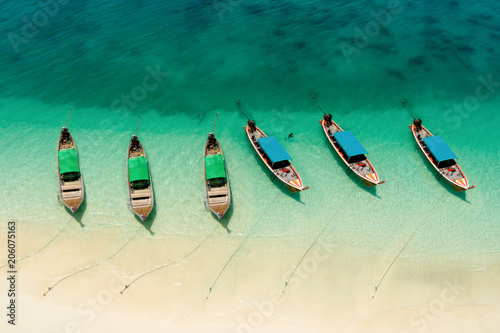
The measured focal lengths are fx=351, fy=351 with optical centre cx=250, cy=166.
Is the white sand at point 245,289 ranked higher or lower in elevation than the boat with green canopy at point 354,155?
lower

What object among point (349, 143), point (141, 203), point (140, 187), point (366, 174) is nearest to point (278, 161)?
point (349, 143)

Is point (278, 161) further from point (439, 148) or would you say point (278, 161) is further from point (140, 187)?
point (439, 148)

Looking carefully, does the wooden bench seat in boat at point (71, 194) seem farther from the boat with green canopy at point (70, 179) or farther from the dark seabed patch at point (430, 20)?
the dark seabed patch at point (430, 20)

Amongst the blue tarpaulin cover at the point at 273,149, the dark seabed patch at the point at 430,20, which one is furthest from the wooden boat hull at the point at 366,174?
the dark seabed patch at the point at 430,20

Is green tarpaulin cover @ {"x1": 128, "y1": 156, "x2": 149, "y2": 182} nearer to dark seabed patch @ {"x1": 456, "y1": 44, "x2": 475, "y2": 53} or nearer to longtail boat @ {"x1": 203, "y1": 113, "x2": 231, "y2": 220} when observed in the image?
longtail boat @ {"x1": 203, "y1": 113, "x2": 231, "y2": 220}

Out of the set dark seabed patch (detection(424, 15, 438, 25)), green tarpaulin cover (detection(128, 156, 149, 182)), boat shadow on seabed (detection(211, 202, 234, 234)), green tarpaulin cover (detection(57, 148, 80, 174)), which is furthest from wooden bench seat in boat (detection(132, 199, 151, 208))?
dark seabed patch (detection(424, 15, 438, 25))

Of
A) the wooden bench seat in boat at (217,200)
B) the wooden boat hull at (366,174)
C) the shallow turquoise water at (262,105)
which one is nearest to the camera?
the wooden bench seat in boat at (217,200)

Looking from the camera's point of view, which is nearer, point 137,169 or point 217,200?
point 217,200
